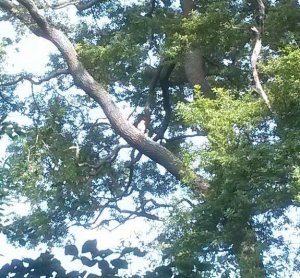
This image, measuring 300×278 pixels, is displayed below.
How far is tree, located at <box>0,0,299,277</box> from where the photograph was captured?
23.4 ft

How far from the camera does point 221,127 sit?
7324 mm

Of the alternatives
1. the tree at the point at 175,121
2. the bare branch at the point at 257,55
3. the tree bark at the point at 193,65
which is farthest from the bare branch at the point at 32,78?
the bare branch at the point at 257,55

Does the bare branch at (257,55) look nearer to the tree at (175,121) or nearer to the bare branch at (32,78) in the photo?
the tree at (175,121)

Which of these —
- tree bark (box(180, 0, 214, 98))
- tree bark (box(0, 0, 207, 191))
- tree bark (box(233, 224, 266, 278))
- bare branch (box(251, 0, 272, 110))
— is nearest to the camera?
tree bark (box(233, 224, 266, 278))

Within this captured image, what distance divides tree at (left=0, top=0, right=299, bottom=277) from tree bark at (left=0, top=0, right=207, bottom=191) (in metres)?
0.02

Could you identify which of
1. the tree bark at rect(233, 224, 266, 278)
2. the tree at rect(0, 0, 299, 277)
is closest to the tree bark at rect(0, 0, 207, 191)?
the tree at rect(0, 0, 299, 277)

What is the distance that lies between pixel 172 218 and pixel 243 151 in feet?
4.97

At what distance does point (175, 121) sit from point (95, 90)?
2.32 meters

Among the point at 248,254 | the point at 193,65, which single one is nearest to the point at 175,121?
the point at 193,65

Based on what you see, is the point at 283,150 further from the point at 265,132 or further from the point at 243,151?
the point at 265,132

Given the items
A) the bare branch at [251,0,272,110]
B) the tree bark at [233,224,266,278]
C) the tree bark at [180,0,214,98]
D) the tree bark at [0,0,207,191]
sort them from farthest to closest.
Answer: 1. the tree bark at [180,0,214,98]
2. the tree bark at [0,0,207,191]
3. the bare branch at [251,0,272,110]
4. the tree bark at [233,224,266,278]

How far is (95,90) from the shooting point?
399 inches

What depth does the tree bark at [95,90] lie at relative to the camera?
9.48 meters

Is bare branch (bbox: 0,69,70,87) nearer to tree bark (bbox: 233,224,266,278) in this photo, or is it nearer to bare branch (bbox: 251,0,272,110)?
bare branch (bbox: 251,0,272,110)
